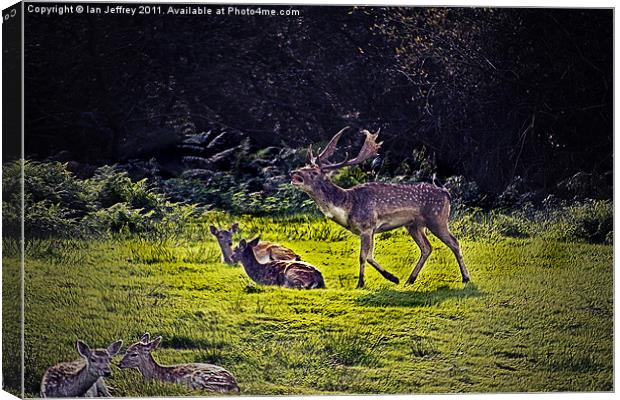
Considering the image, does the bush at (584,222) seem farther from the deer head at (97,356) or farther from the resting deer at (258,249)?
the deer head at (97,356)

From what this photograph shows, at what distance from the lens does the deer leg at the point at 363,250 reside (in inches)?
457

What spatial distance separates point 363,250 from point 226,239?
1.00 m

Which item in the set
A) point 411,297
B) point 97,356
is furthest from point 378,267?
point 97,356

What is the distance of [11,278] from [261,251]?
176 cm

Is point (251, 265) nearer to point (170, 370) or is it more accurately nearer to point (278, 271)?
point (278, 271)

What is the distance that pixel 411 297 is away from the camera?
11641mm

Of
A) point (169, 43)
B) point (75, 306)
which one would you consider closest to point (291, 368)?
point (75, 306)

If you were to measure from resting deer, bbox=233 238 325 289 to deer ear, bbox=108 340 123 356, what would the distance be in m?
1.01

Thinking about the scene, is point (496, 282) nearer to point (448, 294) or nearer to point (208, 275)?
point (448, 294)

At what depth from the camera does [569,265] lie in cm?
1191

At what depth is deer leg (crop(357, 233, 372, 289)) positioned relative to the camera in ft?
38.1

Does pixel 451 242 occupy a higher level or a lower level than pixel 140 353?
higher

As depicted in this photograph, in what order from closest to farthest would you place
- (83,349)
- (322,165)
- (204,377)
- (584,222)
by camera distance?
1. (83,349)
2. (204,377)
3. (322,165)
4. (584,222)

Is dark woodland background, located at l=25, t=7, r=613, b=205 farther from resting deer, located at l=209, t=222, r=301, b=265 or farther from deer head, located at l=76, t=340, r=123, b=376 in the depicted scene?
deer head, located at l=76, t=340, r=123, b=376
